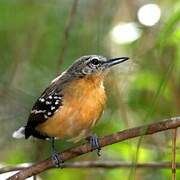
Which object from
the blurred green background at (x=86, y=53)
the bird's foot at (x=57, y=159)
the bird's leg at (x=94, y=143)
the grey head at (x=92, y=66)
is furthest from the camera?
the blurred green background at (x=86, y=53)

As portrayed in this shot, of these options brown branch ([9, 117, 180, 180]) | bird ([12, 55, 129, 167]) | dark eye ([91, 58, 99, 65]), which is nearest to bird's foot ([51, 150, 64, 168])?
A: bird ([12, 55, 129, 167])

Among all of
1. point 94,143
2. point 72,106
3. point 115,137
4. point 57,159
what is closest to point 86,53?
point 72,106

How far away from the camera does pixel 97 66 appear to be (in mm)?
4816

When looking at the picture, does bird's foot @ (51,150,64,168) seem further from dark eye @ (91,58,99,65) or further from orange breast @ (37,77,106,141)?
dark eye @ (91,58,99,65)

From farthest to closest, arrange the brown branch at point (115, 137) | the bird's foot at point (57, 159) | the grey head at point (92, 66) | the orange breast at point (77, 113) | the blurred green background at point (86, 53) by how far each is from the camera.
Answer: the blurred green background at point (86, 53), the grey head at point (92, 66), the orange breast at point (77, 113), the bird's foot at point (57, 159), the brown branch at point (115, 137)

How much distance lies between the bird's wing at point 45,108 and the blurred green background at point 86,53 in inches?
25.6

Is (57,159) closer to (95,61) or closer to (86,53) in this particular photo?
(95,61)

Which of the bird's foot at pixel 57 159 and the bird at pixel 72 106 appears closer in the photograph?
the bird's foot at pixel 57 159

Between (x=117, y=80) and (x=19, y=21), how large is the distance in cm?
146

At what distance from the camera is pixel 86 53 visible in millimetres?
6555

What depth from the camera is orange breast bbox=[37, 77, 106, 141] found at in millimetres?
4402

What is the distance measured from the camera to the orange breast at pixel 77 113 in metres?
4.40

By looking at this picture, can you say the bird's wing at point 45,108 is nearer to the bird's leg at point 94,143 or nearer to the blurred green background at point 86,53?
the bird's leg at point 94,143

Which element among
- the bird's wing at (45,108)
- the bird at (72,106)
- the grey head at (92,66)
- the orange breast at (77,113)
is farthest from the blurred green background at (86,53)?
the bird's wing at (45,108)
